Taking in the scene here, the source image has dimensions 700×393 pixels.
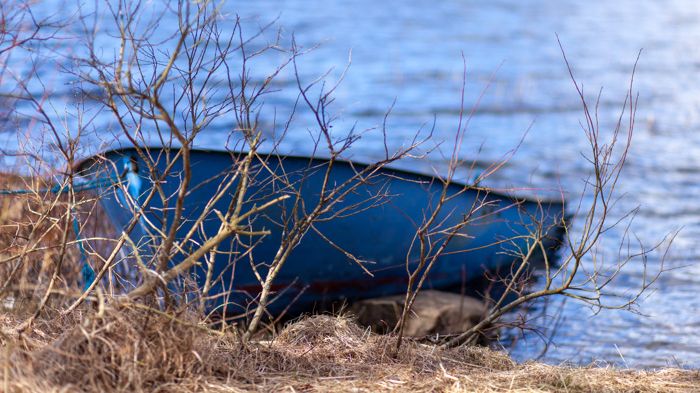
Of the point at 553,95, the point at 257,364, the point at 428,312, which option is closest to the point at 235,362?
the point at 257,364

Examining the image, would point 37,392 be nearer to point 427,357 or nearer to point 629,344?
point 427,357

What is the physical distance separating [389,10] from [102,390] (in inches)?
1057

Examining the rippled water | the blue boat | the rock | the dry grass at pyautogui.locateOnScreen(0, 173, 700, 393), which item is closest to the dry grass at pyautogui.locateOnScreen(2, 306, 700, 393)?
the dry grass at pyautogui.locateOnScreen(0, 173, 700, 393)

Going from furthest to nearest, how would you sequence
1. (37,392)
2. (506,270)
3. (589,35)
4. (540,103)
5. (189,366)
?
(589,35), (540,103), (506,270), (189,366), (37,392)

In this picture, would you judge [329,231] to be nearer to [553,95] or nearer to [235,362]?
[235,362]

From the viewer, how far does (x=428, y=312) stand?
25.8 ft

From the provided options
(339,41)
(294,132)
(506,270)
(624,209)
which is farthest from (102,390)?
(339,41)

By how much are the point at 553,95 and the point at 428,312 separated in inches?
513

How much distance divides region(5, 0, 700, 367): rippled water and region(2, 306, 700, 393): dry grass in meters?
1.17

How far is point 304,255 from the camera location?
26.3 ft

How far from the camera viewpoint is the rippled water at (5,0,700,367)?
849cm

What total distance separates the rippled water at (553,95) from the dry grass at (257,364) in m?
1.17

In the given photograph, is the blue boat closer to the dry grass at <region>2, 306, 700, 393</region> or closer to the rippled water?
the rippled water

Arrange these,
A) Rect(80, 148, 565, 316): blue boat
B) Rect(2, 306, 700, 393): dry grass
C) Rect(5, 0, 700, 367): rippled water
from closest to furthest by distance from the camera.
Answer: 1. Rect(2, 306, 700, 393): dry grass
2. Rect(80, 148, 565, 316): blue boat
3. Rect(5, 0, 700, 367): rippled water
